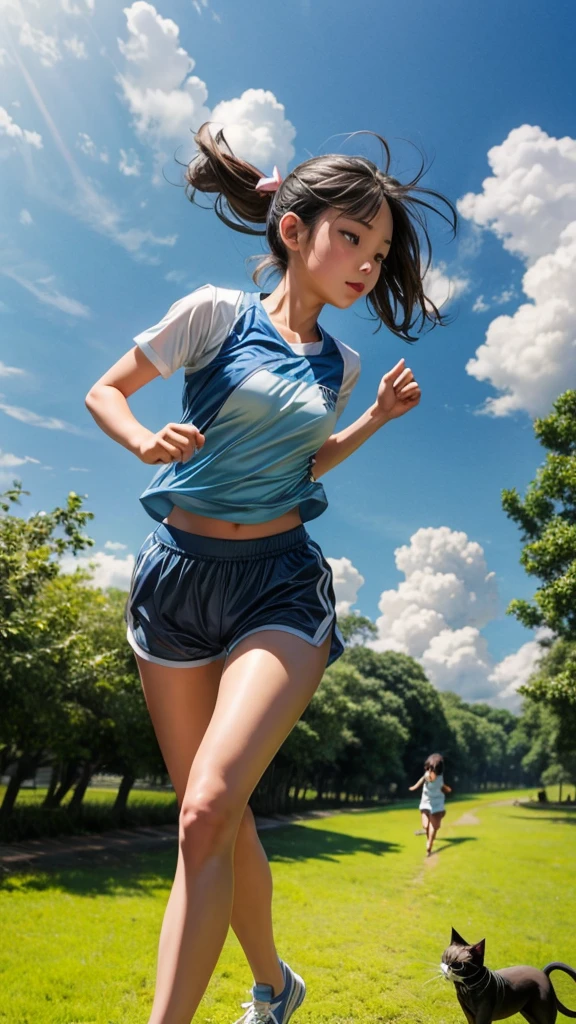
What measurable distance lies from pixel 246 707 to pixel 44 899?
30.6 ft

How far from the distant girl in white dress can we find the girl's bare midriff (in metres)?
12.1


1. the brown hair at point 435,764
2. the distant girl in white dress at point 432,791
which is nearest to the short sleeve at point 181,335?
the distant girl in white dress at point 432,791

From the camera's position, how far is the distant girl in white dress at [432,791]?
47.5ft

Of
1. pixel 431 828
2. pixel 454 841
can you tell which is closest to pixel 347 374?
pixel 431 828

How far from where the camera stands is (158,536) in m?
→ 2.71

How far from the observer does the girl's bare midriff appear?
261 cm

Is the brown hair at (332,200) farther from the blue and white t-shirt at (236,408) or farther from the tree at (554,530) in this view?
the tree at (554,530)

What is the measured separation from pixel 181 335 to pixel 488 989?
9.10ft

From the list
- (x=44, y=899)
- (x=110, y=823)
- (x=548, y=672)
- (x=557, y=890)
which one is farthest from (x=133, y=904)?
(x=548, y=672)

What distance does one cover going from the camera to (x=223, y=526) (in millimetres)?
2611

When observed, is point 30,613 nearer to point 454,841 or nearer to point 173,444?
point 173,444

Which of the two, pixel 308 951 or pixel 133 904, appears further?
pixel 133 904

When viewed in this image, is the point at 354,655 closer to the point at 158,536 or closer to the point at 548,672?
the point at 548,672

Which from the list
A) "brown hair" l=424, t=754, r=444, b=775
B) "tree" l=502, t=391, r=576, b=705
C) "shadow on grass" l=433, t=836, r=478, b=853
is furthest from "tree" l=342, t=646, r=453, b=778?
"brown hair" l=424, t=754, r=444, b=775
